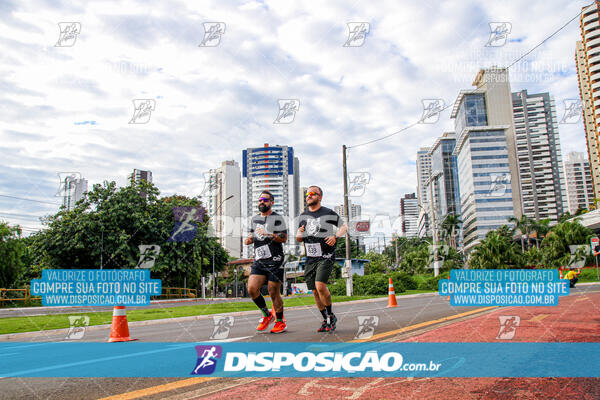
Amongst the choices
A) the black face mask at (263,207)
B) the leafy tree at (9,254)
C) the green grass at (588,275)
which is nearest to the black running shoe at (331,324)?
the black face mask at (263,207)

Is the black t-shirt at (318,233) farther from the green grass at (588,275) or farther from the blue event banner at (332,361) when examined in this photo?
the green grass at (588,275)

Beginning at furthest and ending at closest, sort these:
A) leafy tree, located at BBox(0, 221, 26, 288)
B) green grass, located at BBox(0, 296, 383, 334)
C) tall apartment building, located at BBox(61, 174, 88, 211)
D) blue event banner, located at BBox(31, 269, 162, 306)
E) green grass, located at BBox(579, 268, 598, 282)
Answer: green grass, located at BBox(579, 268, 598, 282)
tall apartment building, located at BBox(61, 174, 88, 211)
leafy tree, located at BBox(0, 221, 26, 288)
green grass, located at BBox(0, 296, 383, 334)
blue event banner, located at BBox(31, 269, 162, 306)

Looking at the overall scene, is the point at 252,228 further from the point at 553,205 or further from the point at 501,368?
the point at 553,205

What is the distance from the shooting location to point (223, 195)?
108375mm

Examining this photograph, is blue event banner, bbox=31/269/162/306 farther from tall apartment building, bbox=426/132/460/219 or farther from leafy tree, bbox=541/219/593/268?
tall apartment building, bbox=426/132/460/219

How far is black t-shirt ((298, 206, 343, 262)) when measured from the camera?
562 centimetres

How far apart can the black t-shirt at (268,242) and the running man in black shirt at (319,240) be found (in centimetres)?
39

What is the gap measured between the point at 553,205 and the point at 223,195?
442ft

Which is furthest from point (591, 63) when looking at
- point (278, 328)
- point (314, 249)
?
point (278, 328)

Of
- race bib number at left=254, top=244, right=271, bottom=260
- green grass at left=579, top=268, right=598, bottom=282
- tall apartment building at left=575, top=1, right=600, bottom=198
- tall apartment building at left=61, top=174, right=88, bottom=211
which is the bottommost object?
green grass at left=579, top=268, right=598, bottom=282

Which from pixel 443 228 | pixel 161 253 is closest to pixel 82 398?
pixel 161 253

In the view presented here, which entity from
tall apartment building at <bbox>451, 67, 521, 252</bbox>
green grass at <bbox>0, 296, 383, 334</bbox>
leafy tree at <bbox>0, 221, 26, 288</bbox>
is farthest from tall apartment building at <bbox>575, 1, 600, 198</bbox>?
leafy tree at <bbox>0, 221, 26, 288</bbox>

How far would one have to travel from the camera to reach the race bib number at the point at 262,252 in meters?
5.91

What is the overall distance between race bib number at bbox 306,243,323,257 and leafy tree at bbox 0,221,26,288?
28.6 meters
